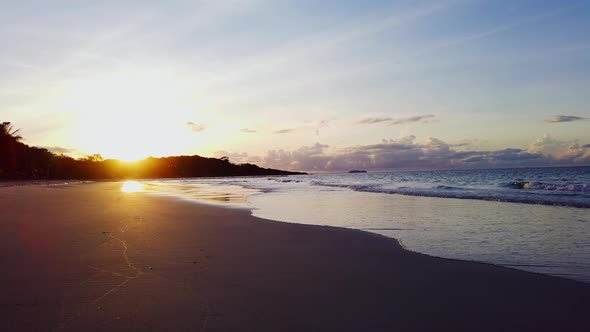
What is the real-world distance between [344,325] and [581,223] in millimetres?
11737

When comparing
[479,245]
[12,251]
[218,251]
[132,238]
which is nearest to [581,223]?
[479,245]

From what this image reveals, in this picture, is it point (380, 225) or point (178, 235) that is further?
point (380, 225)

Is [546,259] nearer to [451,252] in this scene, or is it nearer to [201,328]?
[451,252]

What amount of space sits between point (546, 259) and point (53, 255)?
908cm

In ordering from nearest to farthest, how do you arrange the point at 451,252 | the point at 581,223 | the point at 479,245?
1. the point at 451,252
2. the point at 479,245
3. the point at 581,223

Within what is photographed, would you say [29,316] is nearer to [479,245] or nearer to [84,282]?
[84,282]

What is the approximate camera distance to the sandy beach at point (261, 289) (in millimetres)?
4445

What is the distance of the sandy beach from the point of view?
175 inches

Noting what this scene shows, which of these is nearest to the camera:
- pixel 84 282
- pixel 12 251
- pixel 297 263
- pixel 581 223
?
pixel 84 282

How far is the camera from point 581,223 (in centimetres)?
1280

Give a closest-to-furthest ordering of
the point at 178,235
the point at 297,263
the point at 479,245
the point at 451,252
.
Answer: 1. the point at 297,263
2. the point at 451,252
3. the point at 479,245
4. the point at 178,235

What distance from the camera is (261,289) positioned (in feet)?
18.5

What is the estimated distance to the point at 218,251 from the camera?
8352mm

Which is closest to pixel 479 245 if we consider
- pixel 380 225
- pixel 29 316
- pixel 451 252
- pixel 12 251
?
pixel 451 252
